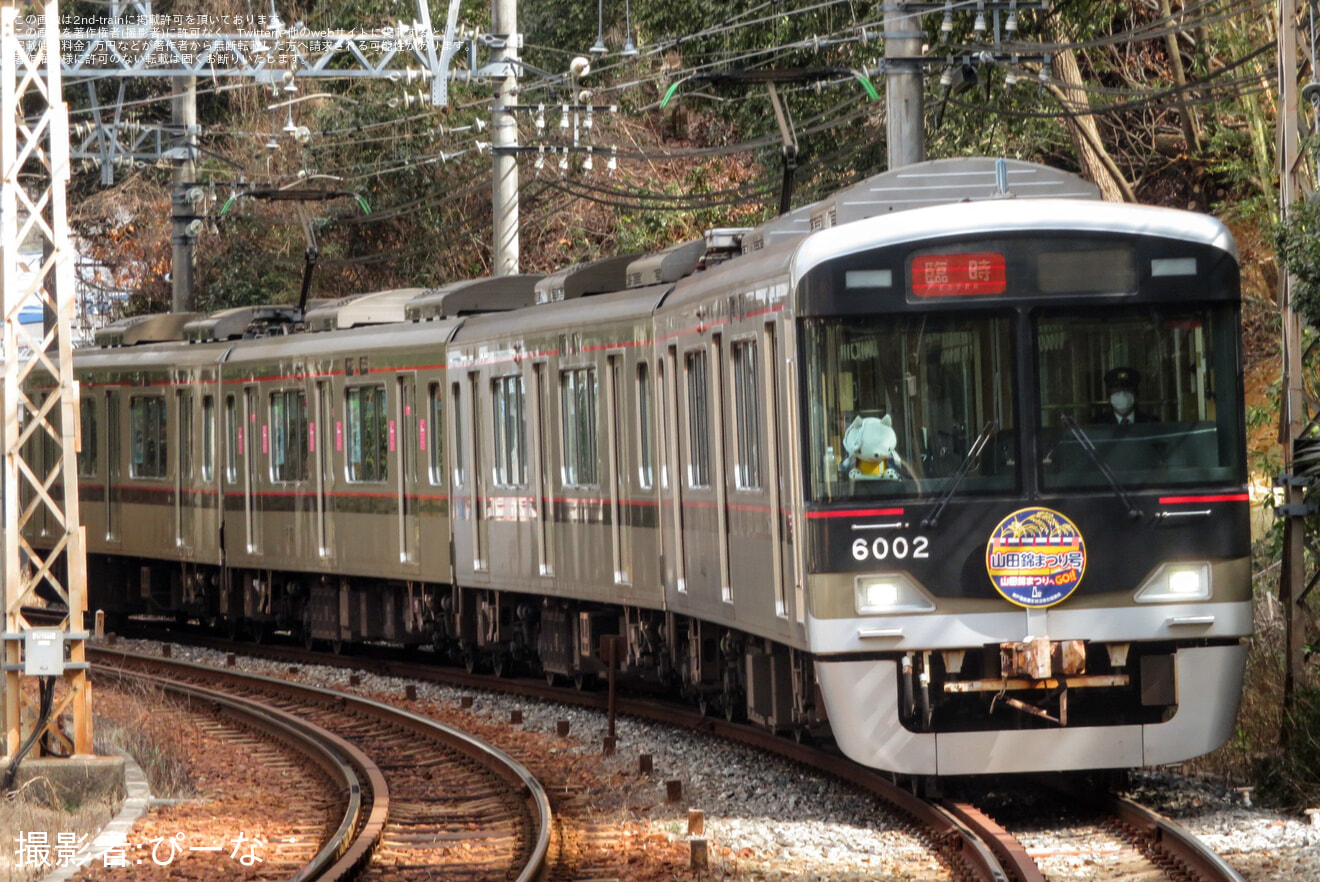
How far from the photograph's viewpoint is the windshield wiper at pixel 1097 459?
9.84 m

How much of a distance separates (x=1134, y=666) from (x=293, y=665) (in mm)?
11678

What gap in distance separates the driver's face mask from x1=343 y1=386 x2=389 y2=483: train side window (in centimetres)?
998

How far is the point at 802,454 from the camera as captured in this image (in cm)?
995

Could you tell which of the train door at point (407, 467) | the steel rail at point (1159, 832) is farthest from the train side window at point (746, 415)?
the train door at point (407, 467)

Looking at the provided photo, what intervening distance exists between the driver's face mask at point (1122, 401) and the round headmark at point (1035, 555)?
21.6 inches

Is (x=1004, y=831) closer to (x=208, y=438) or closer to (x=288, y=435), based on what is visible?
(x=288, y=435)

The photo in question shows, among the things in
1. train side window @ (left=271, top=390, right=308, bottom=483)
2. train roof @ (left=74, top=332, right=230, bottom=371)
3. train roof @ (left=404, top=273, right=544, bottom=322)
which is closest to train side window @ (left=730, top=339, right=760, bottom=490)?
train roof @ (left=404, top=273, right=544, bottom=322)

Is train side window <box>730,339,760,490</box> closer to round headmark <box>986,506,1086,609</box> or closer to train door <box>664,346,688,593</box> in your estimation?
train door <box>664,346,688,593</box>

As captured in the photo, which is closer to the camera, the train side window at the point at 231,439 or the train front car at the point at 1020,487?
the train front car at the point at 1020,487

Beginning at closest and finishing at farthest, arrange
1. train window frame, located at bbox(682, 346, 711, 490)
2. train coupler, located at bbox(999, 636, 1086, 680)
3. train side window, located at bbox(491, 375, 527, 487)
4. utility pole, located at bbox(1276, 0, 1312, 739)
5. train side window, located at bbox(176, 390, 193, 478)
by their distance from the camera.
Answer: train coupler, located at bbox(999, 636, 1086, 680)
utility pole, located at bbox(1276, 0, 1312, 739)
train window frame, located at bbox(682, 346, 711, 490)
train side window, located at bbox(491, 375, 527, 487)
train side window, located at bbox(176, 390, 193, 478)

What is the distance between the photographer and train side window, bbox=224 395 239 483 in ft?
71.6

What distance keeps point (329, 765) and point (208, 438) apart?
32.3 ft

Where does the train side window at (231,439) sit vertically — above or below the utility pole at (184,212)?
below

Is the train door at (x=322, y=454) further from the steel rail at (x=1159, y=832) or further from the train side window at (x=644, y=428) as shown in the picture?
the steel rail at (x=1159, y=832)
